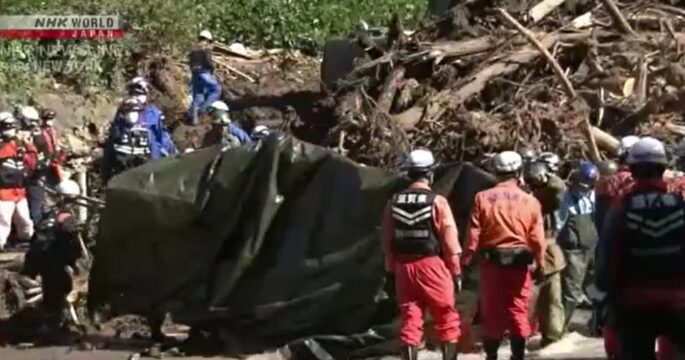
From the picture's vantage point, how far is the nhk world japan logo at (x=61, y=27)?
76.4ft

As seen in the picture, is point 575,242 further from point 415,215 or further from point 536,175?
point 415,215

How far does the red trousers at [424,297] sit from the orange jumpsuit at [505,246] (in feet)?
0.96

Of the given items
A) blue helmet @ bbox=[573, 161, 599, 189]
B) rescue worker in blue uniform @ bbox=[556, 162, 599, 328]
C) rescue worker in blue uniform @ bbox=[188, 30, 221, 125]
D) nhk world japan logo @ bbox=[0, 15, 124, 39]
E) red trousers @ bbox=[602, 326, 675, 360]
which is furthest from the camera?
nhk world japan logo @ bbox=[0, 15, 124, 39]

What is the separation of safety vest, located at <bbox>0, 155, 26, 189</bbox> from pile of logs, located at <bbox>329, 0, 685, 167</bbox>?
10.7ft

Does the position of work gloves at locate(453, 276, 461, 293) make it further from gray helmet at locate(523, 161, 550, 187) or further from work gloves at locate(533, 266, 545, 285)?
gray helmet at locate(523, 161, 550, 187)

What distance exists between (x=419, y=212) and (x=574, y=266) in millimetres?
2256

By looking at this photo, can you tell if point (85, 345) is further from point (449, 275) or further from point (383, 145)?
point (383, 145)

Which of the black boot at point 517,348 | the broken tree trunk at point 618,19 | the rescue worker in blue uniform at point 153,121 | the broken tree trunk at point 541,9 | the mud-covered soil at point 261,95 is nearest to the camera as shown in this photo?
the black boot at point 517,348

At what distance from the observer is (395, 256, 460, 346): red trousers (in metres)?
10.5

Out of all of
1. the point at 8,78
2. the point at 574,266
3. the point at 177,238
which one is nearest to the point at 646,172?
the point at 574,266

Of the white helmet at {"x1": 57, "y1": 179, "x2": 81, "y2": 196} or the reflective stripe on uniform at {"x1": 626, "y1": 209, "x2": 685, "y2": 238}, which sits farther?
the white helmet at {"x1": 57, "y1": 179, "x2": 81, "y2": 196}

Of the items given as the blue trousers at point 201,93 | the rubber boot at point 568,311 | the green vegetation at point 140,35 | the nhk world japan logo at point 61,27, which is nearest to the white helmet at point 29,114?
the green vegetation at point 140,35

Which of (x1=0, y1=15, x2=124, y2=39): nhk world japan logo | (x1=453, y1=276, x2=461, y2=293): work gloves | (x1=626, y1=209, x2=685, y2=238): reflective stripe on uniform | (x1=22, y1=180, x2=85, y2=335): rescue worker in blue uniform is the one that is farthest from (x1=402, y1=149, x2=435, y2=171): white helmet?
(x1=0, y1=15, x2=124, y2=39): nhk world japan logo

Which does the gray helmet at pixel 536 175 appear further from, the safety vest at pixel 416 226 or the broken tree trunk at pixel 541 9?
the broken tree trunk at pixel 541 9
